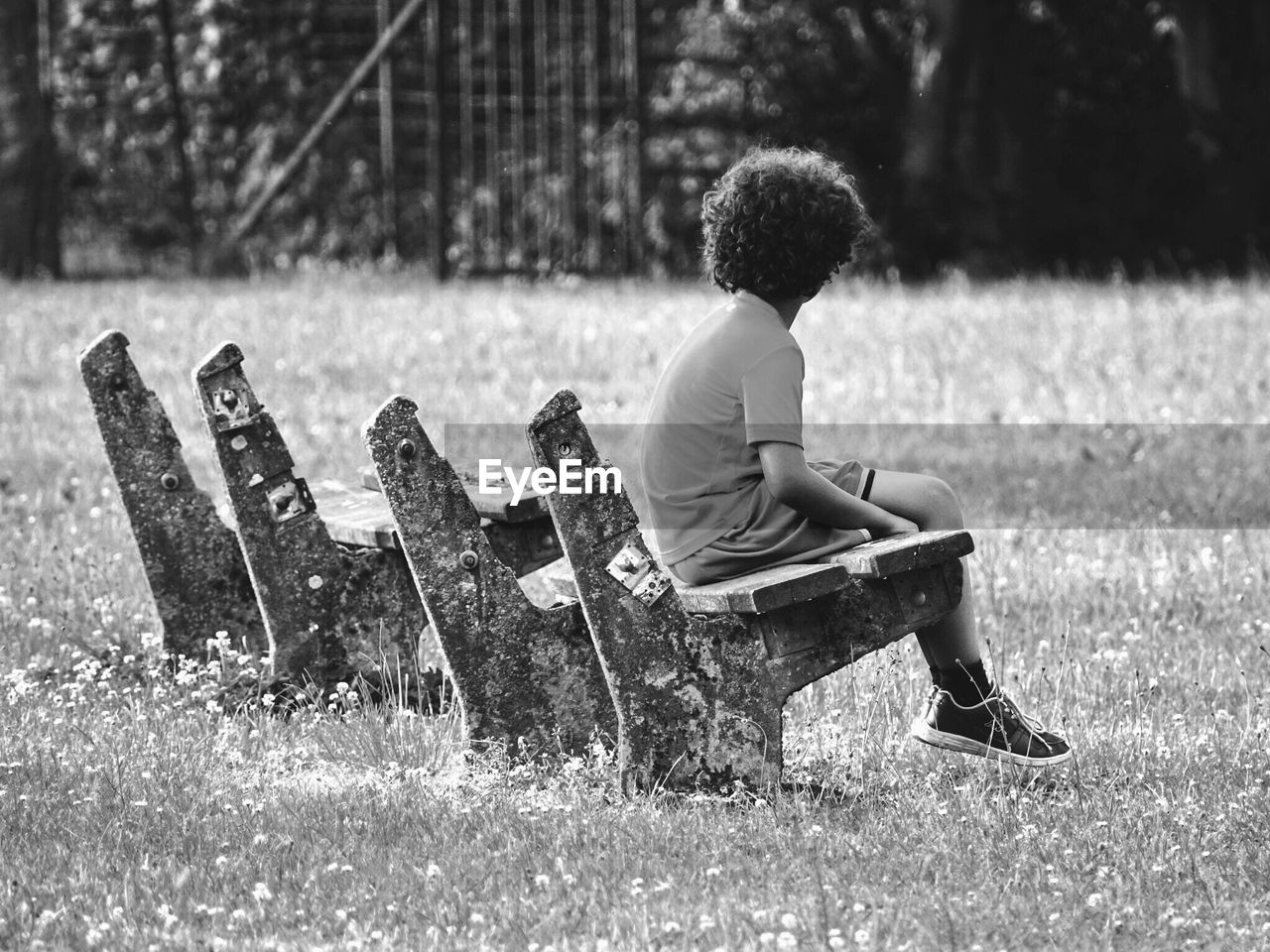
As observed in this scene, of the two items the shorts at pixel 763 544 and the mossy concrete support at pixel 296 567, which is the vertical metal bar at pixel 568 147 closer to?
the mossy concrete support at pixel 296 567

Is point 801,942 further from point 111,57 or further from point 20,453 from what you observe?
point 111,57

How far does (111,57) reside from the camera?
20.2 m

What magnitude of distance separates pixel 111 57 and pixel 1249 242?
13.1 meters

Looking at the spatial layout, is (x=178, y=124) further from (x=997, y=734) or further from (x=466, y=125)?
(x=997, y=734)

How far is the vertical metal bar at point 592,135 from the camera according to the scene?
16.6 m

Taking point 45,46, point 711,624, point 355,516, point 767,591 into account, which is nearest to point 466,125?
point 45,46

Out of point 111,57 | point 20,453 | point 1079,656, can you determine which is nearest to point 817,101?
point 111,57

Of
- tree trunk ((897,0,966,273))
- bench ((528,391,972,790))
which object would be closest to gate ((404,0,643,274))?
tree trunk ((897,0,966,273))

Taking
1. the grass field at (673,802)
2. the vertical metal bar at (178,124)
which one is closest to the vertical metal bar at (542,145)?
the vertical metal bar at (178,124)

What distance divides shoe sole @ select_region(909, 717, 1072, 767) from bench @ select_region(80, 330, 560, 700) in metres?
1.33

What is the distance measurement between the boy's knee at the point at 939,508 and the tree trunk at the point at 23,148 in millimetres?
13126

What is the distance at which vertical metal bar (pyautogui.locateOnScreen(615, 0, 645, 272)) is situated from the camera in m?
16.9

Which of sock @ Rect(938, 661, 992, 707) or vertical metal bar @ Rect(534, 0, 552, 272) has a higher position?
vertical metal bar @ Rect(534, 0, 552, 272)

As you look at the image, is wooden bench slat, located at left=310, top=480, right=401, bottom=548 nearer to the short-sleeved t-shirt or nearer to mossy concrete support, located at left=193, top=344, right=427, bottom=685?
mossy concrete support, located at left=193, top=344, right=427, bottom=685
